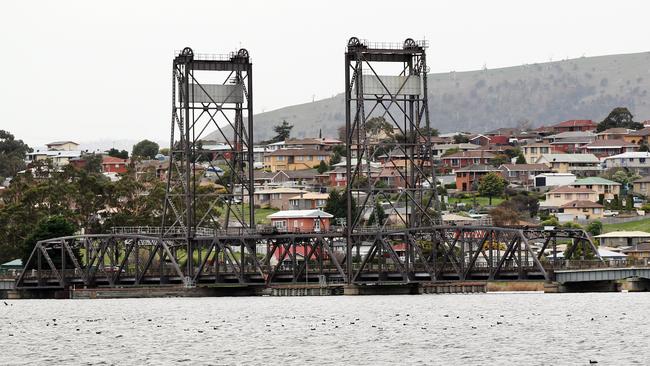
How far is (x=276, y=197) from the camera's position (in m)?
197

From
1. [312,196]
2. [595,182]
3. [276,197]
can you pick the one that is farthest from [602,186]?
[276,197]

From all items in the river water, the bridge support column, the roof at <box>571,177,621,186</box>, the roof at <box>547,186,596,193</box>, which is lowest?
the river water

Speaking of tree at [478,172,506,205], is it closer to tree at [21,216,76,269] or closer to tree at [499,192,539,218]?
tree at [499,192,539,218]

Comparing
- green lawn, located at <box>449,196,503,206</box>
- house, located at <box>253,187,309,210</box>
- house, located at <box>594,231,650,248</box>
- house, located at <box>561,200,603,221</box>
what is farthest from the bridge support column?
house, located at <box>253,187,309,210</box>

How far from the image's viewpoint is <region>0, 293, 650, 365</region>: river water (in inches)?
2638

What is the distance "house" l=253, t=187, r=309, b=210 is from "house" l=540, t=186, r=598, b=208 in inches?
1105

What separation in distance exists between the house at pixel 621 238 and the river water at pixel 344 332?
36431 mm

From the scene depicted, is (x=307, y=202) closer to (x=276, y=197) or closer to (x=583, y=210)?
(x=276, y=197)

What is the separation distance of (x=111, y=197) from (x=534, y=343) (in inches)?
3571

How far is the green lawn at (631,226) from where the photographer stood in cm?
16612

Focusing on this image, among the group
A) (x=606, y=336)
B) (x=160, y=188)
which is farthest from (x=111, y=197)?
(x=606, y=336)

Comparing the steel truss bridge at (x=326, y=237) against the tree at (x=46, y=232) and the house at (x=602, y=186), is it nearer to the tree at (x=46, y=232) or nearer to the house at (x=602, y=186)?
the tree at (x=46, y=232)

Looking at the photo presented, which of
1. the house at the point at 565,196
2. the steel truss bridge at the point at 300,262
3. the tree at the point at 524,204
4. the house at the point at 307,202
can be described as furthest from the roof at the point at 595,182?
the steel truss bridge at the point at 300,262

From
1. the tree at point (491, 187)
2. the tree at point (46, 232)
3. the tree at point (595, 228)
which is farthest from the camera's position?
the tree at point (491, 187)
